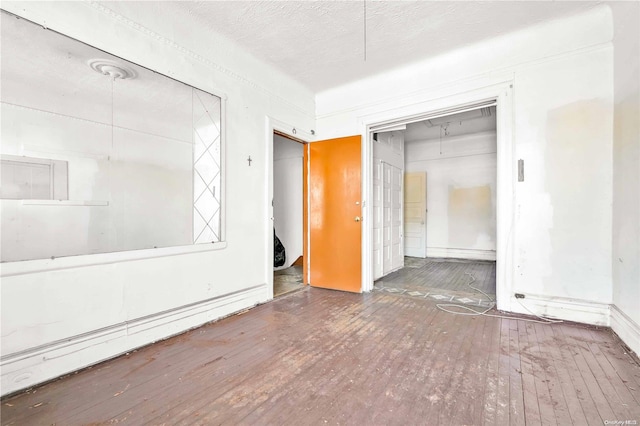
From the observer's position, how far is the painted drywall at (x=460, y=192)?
6613 mm

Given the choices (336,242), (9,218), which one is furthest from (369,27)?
(9,218)

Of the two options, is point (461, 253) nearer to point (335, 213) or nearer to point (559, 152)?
point (335, 213)

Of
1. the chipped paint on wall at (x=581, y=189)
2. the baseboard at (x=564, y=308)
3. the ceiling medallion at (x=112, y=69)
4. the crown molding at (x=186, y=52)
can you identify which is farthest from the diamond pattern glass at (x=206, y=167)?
the chipped paint on wall at (x=581, y=189)

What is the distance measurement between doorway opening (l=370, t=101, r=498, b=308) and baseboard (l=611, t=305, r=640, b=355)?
1387 millimetres

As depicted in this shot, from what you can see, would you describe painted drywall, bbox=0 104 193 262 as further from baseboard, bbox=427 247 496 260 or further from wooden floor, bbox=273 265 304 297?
baseboard, bbox=427 247 496 260

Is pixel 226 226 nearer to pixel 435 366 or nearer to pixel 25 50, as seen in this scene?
pixel 25 50

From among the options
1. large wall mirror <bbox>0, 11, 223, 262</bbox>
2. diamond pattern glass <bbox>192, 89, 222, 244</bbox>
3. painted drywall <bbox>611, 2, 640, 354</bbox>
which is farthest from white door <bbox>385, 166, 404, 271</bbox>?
large wall mirror <bbox>0, 11, 223, 262</bbox>

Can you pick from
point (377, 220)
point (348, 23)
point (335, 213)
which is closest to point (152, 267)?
point (335, 213)

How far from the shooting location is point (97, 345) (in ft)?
6.92

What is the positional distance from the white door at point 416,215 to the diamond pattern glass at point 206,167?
567cm

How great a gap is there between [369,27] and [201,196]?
8.25ft

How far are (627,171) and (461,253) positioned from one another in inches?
190

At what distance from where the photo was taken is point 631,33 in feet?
7.73

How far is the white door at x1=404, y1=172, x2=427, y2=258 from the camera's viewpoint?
725cm
